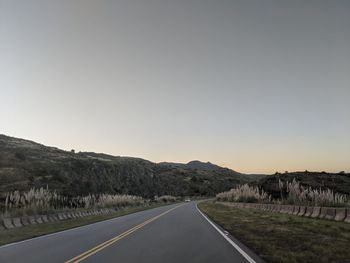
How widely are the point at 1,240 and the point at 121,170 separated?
91758 mm

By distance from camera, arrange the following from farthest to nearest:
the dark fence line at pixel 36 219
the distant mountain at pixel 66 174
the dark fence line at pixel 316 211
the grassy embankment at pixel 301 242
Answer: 1. the distant mountain at pixel 66 174
2. the dark fence line at pixel 36 219
3. the dark fence line at pixel 316 211
4. the grassy embankment at pixel 301 242

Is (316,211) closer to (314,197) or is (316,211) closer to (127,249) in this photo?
(314,197)

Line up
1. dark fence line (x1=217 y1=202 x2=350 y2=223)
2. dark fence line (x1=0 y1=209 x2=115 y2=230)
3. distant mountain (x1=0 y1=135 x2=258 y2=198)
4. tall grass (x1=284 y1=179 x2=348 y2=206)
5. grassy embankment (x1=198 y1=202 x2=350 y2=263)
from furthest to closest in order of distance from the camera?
distant mountain (x1=0 y1=135 x2=258 y2=198) < tall grass (x1=284 y1=179 x2=348 y2=206) < dark fence line (x1=0 y1=209 x2=115 y2=230) < dark fence line (x1=217 y1=202 x2=350 y2=223) < grassy embankment (x1=198 y1=202 x2=350 y2=263)

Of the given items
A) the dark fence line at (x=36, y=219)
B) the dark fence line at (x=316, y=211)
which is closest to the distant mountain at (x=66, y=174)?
the dark fence line at (x=36, y=219)

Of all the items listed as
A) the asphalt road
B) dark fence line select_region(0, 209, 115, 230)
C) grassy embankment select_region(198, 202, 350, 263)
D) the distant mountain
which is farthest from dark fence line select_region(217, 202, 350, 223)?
the distant mountain

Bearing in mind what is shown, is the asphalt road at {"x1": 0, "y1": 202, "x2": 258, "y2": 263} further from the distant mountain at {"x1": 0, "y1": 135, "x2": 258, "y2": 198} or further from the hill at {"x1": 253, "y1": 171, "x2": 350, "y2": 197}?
the hill at {"x1": 253, "y1": 171, "x2": 350, "y2": 197}

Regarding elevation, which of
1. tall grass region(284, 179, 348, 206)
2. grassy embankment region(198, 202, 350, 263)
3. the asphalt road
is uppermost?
tall grass region(284, 179, 348, 206)

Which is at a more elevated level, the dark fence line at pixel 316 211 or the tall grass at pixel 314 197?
the tall grass at pixel 314 197

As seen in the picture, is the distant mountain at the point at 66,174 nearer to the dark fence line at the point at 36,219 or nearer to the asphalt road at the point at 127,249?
the dark fence line at the point at 36,219

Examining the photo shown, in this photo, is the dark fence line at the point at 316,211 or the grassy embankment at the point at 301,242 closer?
the grassy embankment at the point at 301,242

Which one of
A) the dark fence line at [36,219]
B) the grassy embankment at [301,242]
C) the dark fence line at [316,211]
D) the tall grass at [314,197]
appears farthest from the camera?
the tall grass at [314,197]

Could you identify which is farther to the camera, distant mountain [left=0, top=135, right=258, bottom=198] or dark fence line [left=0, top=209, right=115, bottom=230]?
distant mountain [left=0, top=135, right=258, bottom=198]

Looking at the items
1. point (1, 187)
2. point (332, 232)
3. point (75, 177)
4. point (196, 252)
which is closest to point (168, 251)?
point (196, 252)

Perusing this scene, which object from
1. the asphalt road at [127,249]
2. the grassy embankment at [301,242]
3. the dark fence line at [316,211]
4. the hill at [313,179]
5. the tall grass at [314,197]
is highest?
the hill at [313,179]
